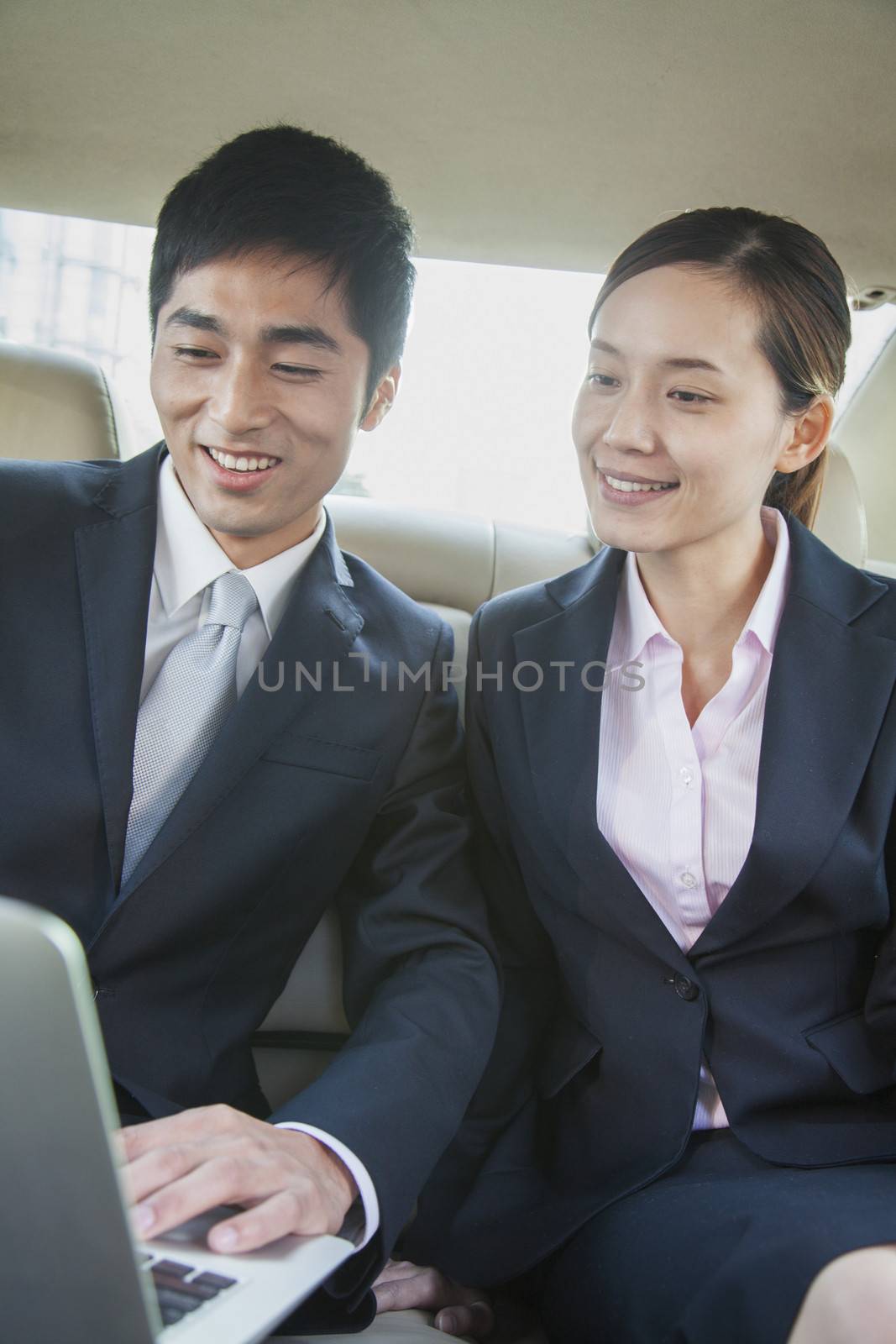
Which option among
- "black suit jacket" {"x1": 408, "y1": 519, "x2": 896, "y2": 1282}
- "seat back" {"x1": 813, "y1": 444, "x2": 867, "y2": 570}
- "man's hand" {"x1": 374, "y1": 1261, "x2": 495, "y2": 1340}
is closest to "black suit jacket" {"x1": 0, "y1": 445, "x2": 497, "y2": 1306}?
"black suit jacket" {"x1": 408, "y1": 519, "x2": 896, "y2": 1282}

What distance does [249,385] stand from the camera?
1307 mm

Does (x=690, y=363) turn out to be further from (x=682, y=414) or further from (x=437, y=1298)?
(x=437, y=1298)

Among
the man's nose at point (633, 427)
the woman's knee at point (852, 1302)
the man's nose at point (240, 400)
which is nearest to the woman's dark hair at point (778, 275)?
the man's nose at point (633, 427)

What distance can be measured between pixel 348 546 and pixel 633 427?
2.32 feet

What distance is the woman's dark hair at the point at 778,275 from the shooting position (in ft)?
4.56

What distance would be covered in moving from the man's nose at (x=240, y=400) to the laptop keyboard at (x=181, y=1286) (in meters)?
0.80

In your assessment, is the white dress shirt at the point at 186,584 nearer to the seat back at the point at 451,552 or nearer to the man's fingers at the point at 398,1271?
→ the seat back at the point at 451,552

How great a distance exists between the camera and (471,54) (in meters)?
1.42

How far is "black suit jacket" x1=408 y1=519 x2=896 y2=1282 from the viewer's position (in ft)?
4.22

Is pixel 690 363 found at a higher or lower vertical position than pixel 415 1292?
higher

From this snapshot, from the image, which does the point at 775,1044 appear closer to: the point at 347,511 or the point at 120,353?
the point at 347,511

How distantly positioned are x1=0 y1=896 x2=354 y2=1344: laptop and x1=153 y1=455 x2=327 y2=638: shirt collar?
0.80 m

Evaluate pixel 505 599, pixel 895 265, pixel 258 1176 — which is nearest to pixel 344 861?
pixel 505 599

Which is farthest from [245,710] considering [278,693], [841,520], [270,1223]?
[841,520]
